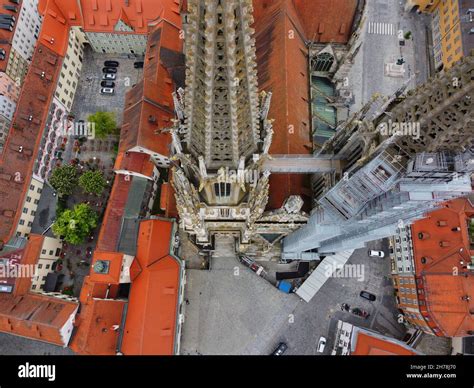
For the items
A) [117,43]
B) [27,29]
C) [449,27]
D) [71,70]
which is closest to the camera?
[27,29]

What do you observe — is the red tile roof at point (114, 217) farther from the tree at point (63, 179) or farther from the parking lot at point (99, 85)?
the parking lot at point (99, 85)

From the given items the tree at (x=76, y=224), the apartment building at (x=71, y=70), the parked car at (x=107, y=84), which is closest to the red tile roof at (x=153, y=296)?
the tree at (x=76, y=224)

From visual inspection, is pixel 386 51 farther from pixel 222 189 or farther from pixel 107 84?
pixel 222 189

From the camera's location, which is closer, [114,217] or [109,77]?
[114,217]

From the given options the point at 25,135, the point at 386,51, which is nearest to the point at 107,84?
the point at 25,135

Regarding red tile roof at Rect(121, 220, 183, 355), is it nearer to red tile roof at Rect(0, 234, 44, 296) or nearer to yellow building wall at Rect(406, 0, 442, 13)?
red tile roof at Rect(0, 234, 44, 296)

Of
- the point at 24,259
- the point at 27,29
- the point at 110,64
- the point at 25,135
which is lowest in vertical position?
the point at 24,259
